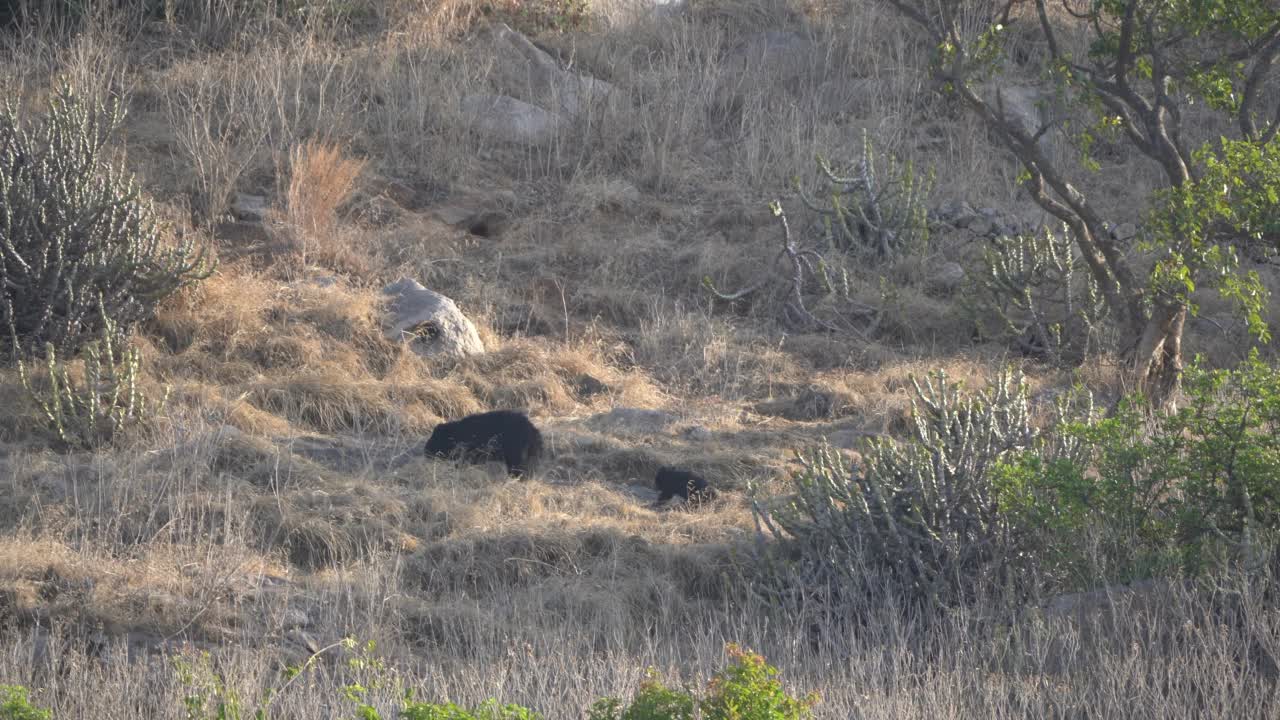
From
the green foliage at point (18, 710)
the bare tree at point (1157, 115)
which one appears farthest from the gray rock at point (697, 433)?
the green foliage at point (18, 710)

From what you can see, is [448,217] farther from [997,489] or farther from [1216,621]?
[1216,621]

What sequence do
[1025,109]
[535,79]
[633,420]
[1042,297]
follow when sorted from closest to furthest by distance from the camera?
[633,420], [1042,297], [535,79], [1025,109]

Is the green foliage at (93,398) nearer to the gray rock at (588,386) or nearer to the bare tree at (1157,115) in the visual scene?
the gray rock at (588,386)

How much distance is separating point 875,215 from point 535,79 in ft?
12.6

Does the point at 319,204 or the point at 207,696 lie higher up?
the point at 207,696

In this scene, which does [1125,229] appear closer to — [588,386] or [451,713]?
[588,386]

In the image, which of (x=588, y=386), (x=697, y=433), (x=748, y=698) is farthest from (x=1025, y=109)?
(x=748, y=698)

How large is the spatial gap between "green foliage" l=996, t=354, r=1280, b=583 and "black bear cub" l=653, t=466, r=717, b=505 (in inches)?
70.7

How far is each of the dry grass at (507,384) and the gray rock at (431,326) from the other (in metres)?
0.15

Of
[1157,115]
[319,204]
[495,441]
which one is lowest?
[495,441]

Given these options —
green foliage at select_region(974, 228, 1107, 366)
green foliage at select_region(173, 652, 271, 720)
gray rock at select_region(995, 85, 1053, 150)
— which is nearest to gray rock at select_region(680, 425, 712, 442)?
green foliage at select_region(974, 228, 1107, 366)

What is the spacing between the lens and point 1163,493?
5.50m

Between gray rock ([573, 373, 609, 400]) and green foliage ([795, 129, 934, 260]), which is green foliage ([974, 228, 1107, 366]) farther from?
gray rock ([573, 373, 609, 400])

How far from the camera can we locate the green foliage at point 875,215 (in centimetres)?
1083
